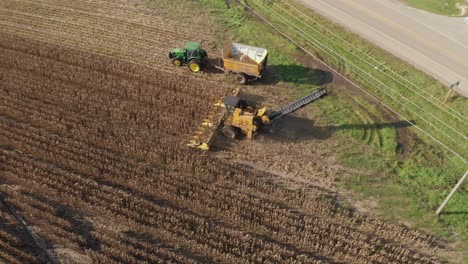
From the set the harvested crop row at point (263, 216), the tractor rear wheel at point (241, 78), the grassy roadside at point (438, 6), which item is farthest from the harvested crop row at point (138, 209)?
the grassy roadside at point (438, 6)

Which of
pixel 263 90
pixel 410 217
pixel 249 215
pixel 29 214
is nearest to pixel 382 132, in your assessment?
pixel 410 217

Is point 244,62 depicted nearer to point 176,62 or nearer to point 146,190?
point 176,62

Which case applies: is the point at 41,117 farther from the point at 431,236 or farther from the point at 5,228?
the point at 431,236

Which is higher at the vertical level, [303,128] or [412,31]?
[412,31]

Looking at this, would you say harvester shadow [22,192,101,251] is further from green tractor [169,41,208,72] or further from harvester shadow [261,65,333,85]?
harvester shadow [261,65,333,85]

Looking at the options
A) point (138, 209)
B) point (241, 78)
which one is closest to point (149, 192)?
point (138, 209)

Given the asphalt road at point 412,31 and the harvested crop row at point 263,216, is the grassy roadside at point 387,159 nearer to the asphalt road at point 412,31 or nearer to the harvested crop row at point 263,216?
the asphalt road at point 412,31
